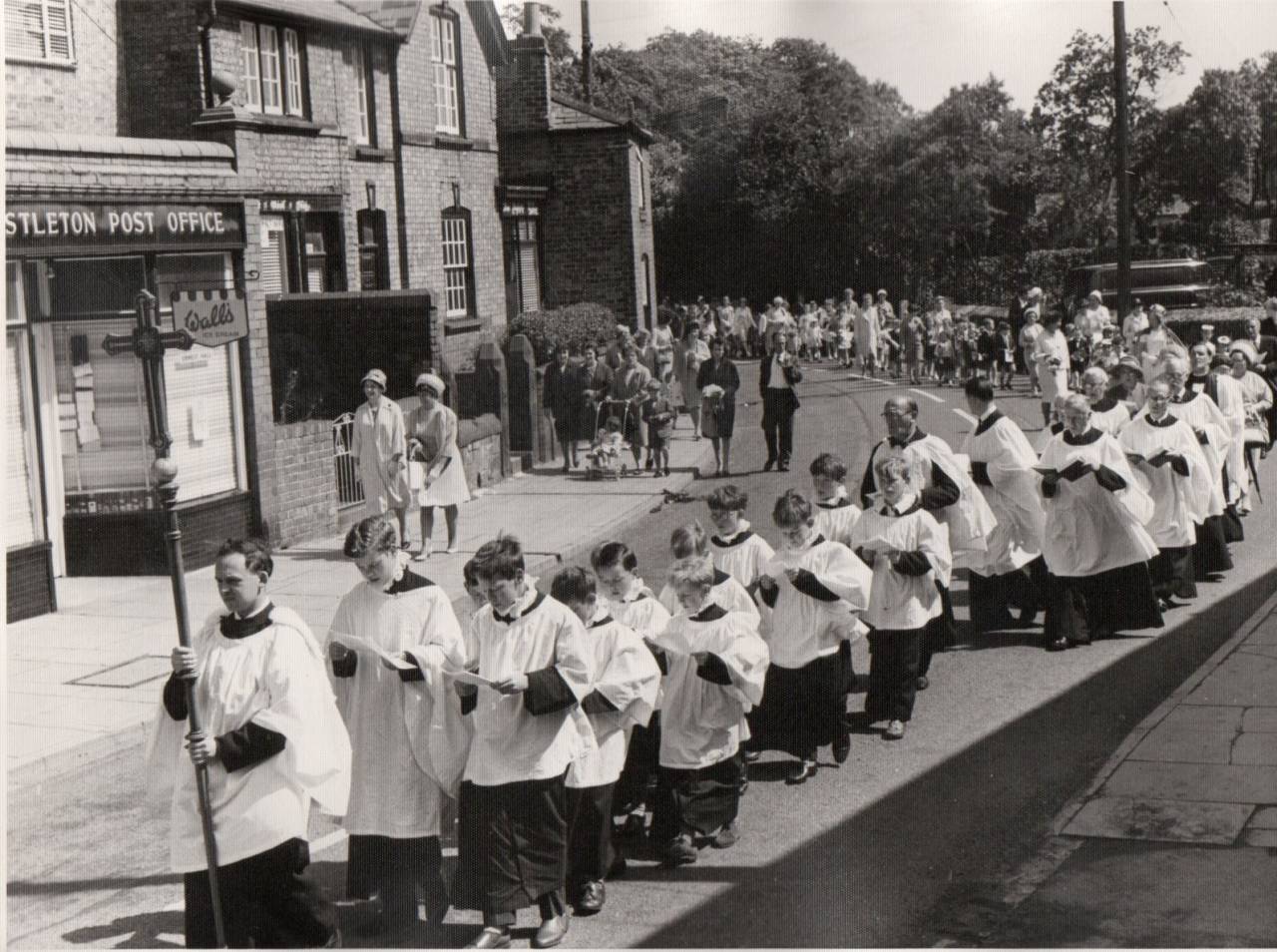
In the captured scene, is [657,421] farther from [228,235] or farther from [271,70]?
[271,70]

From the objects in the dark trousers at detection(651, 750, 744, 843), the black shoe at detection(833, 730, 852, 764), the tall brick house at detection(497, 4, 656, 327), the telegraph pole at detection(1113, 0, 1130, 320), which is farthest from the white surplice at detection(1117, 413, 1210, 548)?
the tall brick house at detection(497, 4, 656, 327)

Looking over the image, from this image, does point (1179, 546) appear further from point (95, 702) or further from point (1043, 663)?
point (95, 702)

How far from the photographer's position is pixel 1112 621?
11414 millimetres

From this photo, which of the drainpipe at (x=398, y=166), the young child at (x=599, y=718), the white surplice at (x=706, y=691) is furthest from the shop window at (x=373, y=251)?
the young child at (x=599, y=718)

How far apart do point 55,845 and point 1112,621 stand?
24.3 feet

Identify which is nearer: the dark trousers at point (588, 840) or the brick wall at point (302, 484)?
the dark trousers at point (588, 840)

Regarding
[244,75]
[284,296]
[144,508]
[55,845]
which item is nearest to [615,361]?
[284,296]

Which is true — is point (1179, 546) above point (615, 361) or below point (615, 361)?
below

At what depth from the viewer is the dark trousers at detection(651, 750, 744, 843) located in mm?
7328

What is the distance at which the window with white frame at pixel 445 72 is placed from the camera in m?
26.2

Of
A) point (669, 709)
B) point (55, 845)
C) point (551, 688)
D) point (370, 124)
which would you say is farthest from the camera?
point (370, 124)

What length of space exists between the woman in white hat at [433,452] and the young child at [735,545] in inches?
293

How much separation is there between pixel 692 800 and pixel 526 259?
23.4m

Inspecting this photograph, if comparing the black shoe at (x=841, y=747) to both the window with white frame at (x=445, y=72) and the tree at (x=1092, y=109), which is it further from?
the window with white frame at (x=445, y=72)
